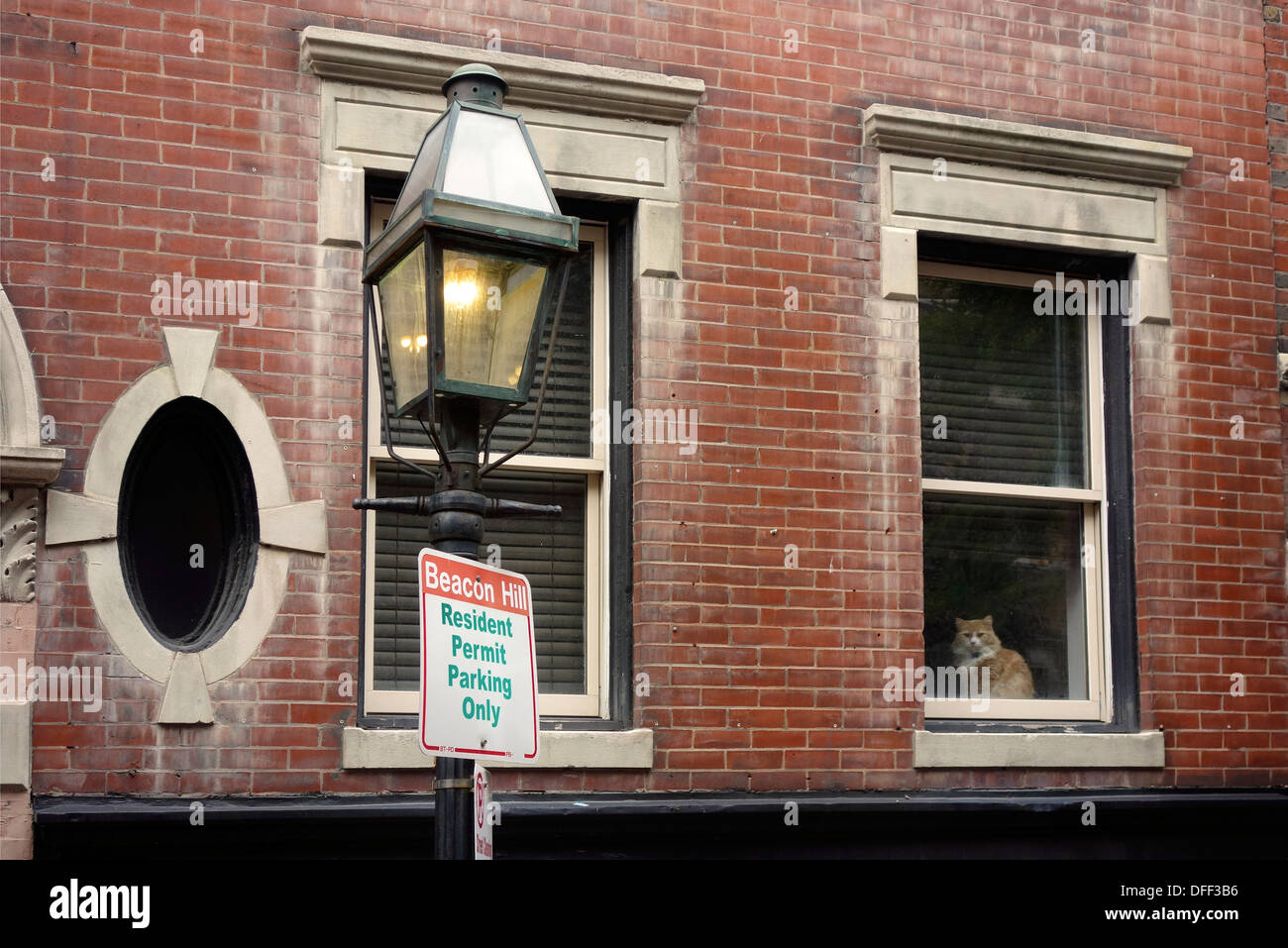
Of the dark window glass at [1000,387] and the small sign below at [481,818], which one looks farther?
the dark window glass at [1000,387]

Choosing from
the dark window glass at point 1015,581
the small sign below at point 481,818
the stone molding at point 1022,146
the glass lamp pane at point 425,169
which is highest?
the stone molding at point 1022,146

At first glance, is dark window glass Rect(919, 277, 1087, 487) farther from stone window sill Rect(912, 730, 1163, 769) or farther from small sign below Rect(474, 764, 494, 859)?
small sign below Rect(474, 764, 494, 859)

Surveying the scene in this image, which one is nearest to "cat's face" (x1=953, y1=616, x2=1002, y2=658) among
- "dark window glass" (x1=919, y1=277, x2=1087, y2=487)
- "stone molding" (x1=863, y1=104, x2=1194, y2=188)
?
"dark window glass" (x1=919, y1=277, x2=1087, y2=487)

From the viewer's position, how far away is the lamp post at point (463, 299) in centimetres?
448

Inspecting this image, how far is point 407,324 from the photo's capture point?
15.1 feet

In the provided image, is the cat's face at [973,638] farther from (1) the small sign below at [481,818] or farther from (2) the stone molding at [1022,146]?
(1) the small sign below at [481,818]

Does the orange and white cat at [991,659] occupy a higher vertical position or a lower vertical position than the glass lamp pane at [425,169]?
lower

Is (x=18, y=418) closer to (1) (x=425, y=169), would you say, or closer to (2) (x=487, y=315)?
(1) (x=425, y=169)

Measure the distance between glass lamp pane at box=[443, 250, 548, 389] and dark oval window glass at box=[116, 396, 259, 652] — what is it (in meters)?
2.22

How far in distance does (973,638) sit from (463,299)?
12.6 ft

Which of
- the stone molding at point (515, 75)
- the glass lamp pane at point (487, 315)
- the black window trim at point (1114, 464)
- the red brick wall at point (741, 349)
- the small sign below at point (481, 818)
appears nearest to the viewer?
the small sign below at point (481, 818)

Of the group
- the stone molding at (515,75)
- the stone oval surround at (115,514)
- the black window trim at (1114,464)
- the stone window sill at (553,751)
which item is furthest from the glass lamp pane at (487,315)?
the black window trim at (1114,464)

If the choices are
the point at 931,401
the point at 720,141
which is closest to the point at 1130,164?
the point at 931,401

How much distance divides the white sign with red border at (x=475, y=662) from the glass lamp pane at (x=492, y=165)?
106cm
